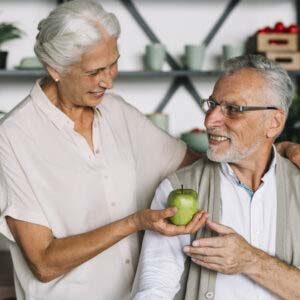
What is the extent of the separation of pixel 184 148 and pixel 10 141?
66cm

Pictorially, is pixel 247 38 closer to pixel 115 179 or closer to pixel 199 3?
pixel 199 3

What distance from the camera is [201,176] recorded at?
2.21 metres

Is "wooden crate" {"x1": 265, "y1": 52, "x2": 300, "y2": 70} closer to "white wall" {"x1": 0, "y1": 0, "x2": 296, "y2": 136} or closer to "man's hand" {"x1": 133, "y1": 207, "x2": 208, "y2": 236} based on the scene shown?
"white wall" {"x1": 0, "y1": 0, "x2": 296, "y2": 136}

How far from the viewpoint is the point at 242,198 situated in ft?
7.17

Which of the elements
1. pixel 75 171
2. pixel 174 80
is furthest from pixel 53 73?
pixel 174 80

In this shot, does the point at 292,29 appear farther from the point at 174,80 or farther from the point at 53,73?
the point at 53,73

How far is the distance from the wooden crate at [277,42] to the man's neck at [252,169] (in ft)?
7.87

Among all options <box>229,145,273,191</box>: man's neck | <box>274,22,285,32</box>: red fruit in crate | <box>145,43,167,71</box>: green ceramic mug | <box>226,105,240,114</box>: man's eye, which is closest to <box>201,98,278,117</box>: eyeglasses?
<box>226,105,240,114</box>: man's eye

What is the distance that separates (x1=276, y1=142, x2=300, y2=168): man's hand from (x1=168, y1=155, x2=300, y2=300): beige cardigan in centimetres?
2

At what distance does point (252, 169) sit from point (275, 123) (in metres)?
0.16

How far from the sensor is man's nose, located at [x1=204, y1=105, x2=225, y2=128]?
212 centimetres

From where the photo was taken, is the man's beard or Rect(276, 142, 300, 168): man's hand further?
Rect(276, 142, 300, 168): man's hand

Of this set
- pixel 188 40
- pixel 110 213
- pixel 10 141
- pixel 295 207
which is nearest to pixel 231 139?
pixel 295 207

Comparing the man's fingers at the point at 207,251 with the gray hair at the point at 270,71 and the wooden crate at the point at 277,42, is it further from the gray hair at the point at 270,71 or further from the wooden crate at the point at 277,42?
the wooden crate at the point at 277,42
